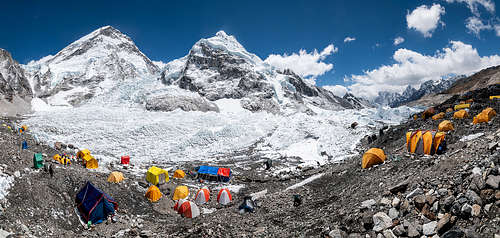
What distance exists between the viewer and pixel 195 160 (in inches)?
1387

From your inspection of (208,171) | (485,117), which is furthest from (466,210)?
(208,171)

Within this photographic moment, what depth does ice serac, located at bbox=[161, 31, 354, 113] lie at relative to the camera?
10250 centimetres

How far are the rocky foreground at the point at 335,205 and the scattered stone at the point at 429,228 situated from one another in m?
0.02

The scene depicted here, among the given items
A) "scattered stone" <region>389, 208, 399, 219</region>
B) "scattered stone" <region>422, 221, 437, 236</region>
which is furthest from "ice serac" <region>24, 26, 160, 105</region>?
"scattered stone" <region>422, 221, 437, 236</region>

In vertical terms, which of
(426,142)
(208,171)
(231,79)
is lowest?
(426,142)

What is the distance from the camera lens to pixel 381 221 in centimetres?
689

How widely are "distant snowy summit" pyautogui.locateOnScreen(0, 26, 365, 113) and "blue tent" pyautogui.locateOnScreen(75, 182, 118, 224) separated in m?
68.1

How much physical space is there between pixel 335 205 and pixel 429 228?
14.7ft

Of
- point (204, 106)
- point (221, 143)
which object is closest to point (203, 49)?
point (204, 106)

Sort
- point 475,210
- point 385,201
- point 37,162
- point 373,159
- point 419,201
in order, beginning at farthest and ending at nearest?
point 373,159
point 37,162
point 385,201
point 419,201
point 475,210

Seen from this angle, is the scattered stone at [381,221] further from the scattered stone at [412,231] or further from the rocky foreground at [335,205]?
the scattered stone at [412,231]

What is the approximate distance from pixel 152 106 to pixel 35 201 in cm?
7258

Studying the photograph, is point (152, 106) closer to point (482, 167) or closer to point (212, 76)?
point (212, 76)

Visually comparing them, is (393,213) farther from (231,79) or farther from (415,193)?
(231,79)
